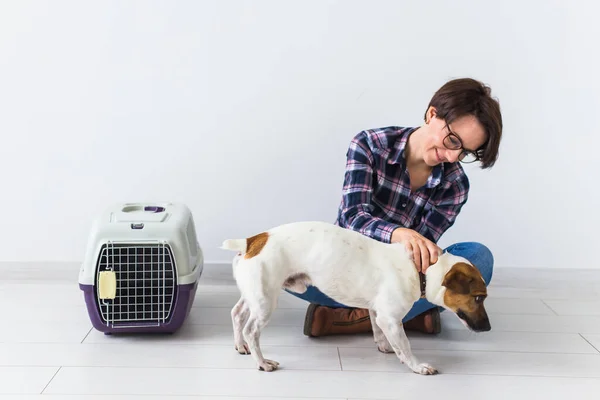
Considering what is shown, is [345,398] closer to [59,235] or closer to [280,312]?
[280,312]

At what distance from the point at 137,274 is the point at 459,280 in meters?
0.89

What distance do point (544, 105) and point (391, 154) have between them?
0.78 m

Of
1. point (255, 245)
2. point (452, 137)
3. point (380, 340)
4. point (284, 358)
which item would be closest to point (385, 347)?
point (380, 340)

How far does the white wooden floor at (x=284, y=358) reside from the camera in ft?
5.87

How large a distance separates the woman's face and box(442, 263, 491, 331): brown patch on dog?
0.30 m

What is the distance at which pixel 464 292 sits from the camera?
1.87 meters

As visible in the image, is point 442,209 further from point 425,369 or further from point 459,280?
point 425,369

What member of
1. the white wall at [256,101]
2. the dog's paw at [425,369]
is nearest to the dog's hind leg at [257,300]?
the dog's paw at [425,369]

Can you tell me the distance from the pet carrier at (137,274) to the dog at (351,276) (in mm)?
271

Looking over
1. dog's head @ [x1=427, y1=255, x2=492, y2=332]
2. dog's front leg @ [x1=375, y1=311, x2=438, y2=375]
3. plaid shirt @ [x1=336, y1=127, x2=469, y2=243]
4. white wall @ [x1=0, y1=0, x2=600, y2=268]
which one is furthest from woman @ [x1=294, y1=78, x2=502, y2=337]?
white wall @ [x1=0, y1=0, x2=600, y2=268]

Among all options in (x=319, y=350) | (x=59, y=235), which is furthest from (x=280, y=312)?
(x=59, y=235)

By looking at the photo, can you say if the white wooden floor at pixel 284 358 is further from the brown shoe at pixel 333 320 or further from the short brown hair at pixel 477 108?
the short brown hair at pixel 477 108

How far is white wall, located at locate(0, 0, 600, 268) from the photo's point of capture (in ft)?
8.31

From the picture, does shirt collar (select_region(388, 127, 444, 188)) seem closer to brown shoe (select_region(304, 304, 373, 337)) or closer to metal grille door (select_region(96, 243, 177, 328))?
brown shoe (select_region(304, 304, 373, 337))
